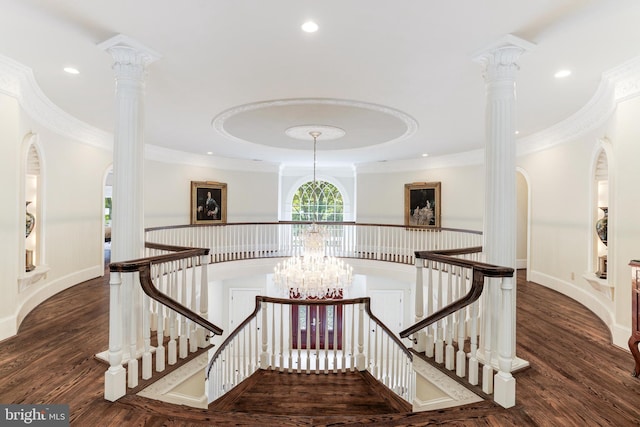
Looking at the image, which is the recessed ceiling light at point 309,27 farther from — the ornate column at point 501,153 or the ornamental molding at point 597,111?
the ornamental molding at point 597,111

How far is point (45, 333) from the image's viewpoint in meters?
3.80

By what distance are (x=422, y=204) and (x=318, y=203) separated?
12.7 feet

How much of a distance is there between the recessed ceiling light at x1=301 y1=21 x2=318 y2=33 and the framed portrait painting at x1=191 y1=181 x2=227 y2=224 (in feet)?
24.1

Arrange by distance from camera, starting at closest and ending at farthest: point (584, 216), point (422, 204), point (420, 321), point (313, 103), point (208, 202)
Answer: point (420, 321), point (313, 103), point (584, 216), point (208, 202), point (422, 204)

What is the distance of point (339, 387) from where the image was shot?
4066 millimetres

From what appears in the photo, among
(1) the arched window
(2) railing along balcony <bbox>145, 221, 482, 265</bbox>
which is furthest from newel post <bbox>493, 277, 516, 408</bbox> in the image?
(1) the arched window

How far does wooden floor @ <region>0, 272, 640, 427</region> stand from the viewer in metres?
2.25

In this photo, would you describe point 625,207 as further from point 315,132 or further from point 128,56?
point 128,56

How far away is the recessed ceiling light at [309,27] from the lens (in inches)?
107

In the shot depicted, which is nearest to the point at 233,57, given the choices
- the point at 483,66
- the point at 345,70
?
the point at 345,70

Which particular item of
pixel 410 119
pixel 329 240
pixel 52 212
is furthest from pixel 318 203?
pixel 52 212

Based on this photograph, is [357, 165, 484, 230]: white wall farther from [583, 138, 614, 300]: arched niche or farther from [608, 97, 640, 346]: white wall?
[608, 97, 640, 346]: white wall

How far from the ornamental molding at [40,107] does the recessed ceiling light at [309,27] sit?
3304 millimetres

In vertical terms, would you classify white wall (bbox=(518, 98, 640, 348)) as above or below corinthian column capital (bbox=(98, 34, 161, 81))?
Result: below
